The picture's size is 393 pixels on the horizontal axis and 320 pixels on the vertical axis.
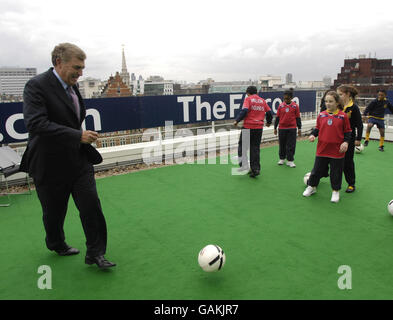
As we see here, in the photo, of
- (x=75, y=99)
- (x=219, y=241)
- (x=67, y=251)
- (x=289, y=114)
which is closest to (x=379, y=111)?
(x=289, y=114)

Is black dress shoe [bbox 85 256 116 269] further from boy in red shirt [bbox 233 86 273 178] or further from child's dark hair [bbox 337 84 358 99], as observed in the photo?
child's dark hair [bbox 337 84 358 99]

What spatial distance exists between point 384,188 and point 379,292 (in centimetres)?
374

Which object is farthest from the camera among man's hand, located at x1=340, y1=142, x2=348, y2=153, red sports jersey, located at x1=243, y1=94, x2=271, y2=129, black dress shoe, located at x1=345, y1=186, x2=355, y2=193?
red sports jersey, located at x1=243, y1=94, x2=271, y2=129

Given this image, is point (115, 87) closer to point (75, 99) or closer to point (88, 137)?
point (75, 99)

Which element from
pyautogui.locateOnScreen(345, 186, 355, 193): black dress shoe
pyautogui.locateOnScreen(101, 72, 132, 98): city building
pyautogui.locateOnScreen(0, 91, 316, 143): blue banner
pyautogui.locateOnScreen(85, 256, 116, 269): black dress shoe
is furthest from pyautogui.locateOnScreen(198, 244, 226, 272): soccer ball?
pyautogui.locateOnScreen(101, 72, 132, 98): city building

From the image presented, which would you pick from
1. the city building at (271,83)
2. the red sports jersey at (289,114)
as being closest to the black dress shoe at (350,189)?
the red sports jersey at (289,114)

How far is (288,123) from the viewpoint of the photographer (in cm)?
780

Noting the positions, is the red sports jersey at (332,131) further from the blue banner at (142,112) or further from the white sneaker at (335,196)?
the blue banner at (142,112)

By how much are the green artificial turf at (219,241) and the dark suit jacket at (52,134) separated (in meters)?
1.11

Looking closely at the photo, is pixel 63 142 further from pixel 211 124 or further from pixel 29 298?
pixel 211 124

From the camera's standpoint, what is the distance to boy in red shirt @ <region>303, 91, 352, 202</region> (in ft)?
16.8

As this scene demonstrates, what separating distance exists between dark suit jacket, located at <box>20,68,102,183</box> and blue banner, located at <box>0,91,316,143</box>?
417 cm

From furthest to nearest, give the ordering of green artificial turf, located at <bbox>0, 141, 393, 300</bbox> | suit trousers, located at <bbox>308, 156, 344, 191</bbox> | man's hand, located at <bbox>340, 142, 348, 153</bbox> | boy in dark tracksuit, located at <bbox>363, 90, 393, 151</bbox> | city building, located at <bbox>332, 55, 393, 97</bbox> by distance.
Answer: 1. city building, located at <bbox>332, 55, 393, 97</bbox>
2. boy in dark tracksuit, located at <bbox>363, 90, 393, 151</bbox>
3. suit trousers, located at <bbox>308, 156, 344, 191</bbox>
4. man's hand, located at <bbox>340, 142, 348, 153</bbox>
5. green artificial turf, located at <bbox>0, 141, 393, 300</bbox>
